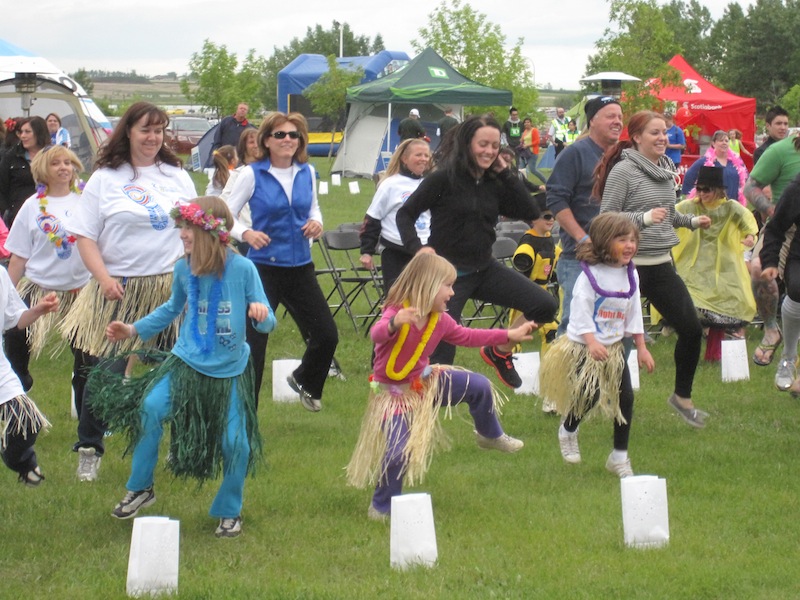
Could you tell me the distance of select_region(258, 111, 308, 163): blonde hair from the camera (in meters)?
7.11

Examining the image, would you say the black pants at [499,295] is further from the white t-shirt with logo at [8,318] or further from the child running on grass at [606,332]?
the white t-shirt with logo at [8,318]

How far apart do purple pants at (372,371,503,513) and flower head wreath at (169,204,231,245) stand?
1176 mm

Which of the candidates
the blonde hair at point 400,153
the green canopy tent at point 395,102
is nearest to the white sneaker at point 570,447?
the blonde hair at point 400,153

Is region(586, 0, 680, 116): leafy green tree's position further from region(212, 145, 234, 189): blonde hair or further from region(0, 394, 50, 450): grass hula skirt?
region(0, 394, 50, 450): grass hula skirt

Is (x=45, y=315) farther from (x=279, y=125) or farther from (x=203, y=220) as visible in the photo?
(x=203, y=220)

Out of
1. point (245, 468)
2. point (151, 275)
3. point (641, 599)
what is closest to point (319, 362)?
point (151, 275)

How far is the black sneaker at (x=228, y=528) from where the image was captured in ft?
18.3

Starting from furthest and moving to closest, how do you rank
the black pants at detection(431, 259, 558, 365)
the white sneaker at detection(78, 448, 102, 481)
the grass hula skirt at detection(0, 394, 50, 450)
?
the black pants at detection(431, 259, 558, 365), the white sneaker at detection(78, 448, 102, 481), the grass hula skirt at detection(0, 394, 50, 450)

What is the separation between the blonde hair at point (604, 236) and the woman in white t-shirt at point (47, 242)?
10.2 ft

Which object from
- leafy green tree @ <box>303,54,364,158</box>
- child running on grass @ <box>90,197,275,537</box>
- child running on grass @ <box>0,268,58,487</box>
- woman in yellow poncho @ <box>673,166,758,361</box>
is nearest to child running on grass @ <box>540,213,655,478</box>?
child running on grass @ <box>90,197,275,537</box>

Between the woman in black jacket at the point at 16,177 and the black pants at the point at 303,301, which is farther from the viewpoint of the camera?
the woman in black jacket at the point at 16,177

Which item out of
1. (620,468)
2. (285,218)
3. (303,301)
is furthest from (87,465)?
(620,468)

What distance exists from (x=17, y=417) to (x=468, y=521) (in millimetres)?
2130

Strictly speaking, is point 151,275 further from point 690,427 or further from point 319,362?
point 690,427
